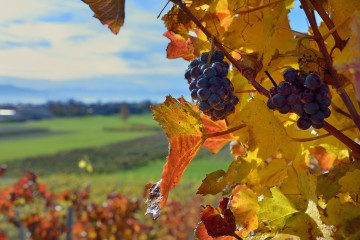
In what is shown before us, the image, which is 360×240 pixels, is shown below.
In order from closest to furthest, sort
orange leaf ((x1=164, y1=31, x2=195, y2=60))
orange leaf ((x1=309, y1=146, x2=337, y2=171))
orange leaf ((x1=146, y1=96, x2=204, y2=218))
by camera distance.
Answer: orange leaf ((x1=146, y1=96, x2=204, y2=218)) < orange leaf ((x1=164, y1=31, x2=195, y2=60)) < orange leaf ((x1=309, y1=146, x2=337, y2=171))

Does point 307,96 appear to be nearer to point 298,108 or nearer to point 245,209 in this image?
point 298,108

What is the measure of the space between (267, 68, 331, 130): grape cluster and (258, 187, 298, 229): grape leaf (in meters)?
0.10

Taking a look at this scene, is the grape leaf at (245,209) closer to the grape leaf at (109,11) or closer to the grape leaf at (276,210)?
the grape leaf at (276,210)

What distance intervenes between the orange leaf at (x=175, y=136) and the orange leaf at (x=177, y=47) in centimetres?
11

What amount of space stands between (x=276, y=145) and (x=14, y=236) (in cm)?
649

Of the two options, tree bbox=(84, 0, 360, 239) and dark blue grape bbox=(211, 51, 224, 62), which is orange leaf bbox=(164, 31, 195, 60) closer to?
tree bbox=(84, 0, 360, 239)

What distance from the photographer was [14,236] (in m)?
6.58

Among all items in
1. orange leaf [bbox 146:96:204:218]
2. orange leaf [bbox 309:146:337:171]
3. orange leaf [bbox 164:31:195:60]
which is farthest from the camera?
orange leaf [bbox 309:146:337:171]

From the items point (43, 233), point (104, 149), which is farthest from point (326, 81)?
point (104, 149)

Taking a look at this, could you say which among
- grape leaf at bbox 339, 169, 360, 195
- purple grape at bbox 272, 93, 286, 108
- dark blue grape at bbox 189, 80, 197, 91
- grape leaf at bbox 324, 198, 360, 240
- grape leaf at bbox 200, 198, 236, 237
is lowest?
grape leaf at bbox 200, 198, 236, 237

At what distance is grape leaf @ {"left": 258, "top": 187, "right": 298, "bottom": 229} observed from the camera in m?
0.57

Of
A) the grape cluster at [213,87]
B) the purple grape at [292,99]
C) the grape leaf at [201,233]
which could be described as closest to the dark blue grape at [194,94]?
the grape cluster at [213,87]

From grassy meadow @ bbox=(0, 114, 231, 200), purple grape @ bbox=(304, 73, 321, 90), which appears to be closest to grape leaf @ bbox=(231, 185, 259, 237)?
purple grape @ bbox=(304, 73, 321, 90)

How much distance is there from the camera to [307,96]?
504 mm
